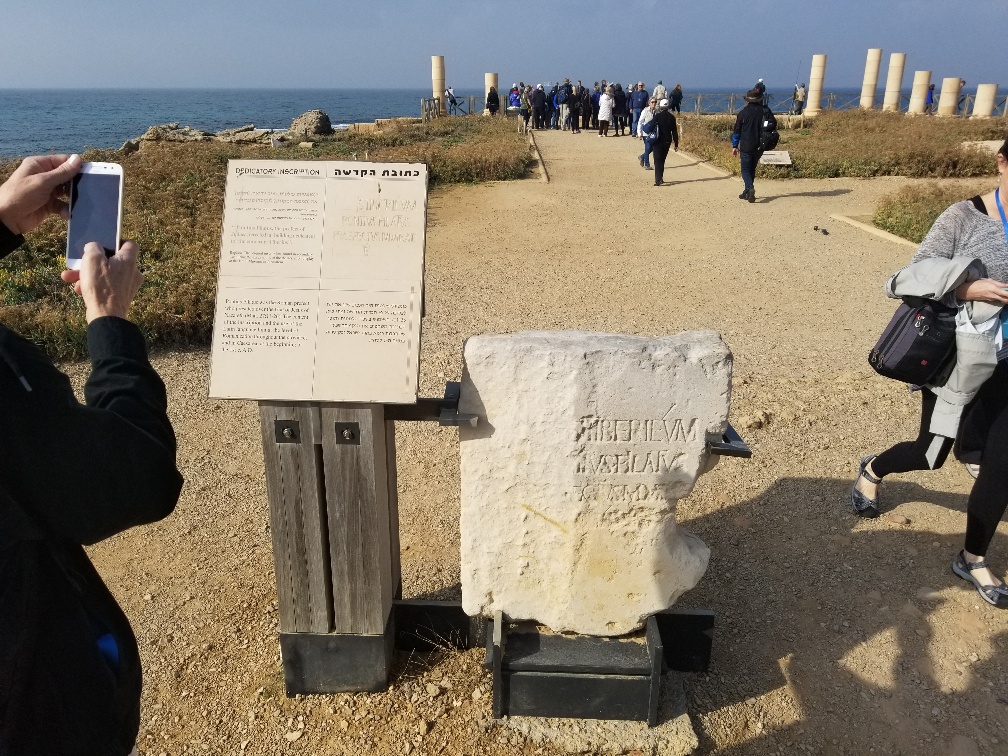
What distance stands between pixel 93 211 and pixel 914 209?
11715 mm

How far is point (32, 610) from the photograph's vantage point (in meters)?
1.33

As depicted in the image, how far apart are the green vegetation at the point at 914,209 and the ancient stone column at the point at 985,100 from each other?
72.2ft

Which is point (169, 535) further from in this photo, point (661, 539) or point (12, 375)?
point (12, 375)

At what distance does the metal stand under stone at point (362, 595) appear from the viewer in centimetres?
264

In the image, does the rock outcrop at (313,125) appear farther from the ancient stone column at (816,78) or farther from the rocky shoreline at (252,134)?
the ancient stone column at (816,78)

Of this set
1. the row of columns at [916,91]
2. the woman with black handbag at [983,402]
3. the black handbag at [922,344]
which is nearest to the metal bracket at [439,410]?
the black handbag at [922,344]

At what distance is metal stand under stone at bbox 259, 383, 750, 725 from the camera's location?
264 centimetres

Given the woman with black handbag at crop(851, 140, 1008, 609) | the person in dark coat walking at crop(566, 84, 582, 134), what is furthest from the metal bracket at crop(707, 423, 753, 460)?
the person in dark coat walking at crop(566, 84, 582, 134)

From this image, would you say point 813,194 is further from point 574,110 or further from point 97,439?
point 574,110

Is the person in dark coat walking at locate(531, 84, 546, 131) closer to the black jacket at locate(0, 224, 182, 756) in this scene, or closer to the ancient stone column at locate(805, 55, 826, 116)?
the ancient stone column at locate(805, 55, 826, 116)

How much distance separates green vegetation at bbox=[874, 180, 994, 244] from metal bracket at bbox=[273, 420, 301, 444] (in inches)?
398

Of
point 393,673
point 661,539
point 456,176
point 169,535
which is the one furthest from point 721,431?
point 456,176

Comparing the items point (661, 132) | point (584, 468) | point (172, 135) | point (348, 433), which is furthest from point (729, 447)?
point (172, 135)

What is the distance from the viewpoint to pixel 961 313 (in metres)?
3.29
